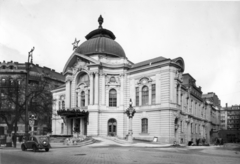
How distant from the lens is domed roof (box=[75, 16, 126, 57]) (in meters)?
Answer: 48.7

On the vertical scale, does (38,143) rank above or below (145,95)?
below

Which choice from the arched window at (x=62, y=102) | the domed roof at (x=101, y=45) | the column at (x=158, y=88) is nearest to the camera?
the column at (x=158, y=88)

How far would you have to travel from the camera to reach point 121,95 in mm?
45344

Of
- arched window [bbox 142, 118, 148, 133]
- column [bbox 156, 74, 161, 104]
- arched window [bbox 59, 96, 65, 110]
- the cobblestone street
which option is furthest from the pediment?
the cobblestone street

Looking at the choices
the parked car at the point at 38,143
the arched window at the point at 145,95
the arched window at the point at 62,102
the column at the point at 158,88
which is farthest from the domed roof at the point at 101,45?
the parked car at the point at 38,143

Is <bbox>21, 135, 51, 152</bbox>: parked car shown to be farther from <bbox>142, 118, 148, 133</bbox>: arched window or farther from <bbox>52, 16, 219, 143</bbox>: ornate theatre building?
<bbox>142, 118, 148, 133</bbox>: arched window

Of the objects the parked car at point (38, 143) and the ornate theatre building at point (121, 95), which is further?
the ornate theatre building at point (121, 95)

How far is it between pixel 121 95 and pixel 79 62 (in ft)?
33.5

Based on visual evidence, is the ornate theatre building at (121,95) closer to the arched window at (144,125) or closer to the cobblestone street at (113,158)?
the arched window at (144,125)

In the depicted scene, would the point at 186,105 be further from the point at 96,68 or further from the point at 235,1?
the point at 235,1

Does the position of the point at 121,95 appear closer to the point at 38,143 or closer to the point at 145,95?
the point at 145,95

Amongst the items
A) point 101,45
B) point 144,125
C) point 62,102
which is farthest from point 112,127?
point 62,102

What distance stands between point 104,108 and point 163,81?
1130 cm

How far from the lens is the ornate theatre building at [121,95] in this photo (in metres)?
40.0
